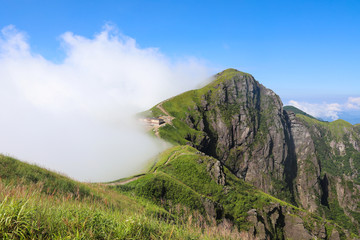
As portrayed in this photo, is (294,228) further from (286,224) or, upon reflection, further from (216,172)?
(216,172)

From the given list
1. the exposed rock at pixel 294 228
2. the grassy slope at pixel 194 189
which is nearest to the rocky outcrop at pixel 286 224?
the exposed rock at pixel 294 228

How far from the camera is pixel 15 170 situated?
19109 millimetres

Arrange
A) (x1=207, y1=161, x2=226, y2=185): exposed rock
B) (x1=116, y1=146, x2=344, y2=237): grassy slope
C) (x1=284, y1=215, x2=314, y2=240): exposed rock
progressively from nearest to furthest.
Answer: (x1=116, y1=146, x2=344, y2=237): grassy slope → (x1=207, y1=161, x2=226, y2=185): exposed rock → (x1=284, y1=215, x2=314, y2=240): exposed rock

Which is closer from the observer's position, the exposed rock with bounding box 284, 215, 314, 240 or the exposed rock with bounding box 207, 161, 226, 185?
the exposed rock with bounding box 207, 161, 226, 185

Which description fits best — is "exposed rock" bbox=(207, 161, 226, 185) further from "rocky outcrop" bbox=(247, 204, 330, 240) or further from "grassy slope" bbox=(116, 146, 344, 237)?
"rocky outcrop" bbox=(247, 204, 330, 240)

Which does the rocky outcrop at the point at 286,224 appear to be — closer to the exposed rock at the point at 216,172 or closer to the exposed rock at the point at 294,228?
the exposed rock at the point at 294,228

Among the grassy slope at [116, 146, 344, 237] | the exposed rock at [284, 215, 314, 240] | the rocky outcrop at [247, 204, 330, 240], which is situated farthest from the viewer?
the exposed rock at [284, 215, 314, 240]

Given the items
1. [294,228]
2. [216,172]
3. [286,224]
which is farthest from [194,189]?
[294,228]

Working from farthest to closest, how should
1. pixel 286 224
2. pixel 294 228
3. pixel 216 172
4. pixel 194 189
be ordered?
1. pixel 286 224
2. pixel 294 228
3. pixel 216 172
4. pixel 194 189

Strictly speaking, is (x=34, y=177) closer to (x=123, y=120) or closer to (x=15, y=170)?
(x=15, y=170)

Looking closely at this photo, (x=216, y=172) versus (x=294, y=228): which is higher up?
(x=216, y=172)

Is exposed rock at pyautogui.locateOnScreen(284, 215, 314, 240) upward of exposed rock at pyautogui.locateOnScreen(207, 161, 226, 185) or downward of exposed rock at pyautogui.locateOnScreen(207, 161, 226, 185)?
downward

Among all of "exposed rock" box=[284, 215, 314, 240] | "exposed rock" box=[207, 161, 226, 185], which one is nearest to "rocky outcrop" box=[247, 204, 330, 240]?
"exposed rock" box=[284, 215, 314, 240]

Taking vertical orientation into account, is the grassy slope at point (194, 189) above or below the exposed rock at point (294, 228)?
above
